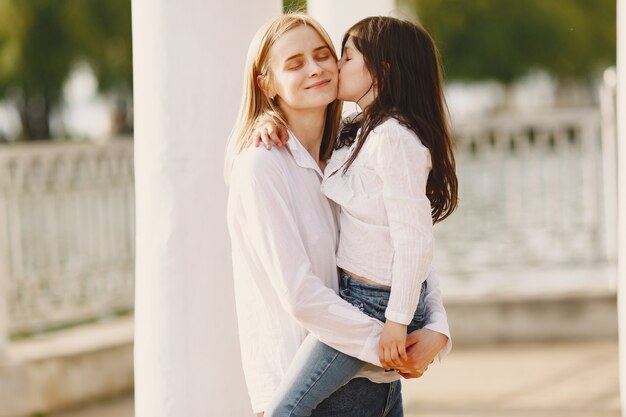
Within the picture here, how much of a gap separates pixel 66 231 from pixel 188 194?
162 inches

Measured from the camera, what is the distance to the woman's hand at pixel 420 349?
2676mm

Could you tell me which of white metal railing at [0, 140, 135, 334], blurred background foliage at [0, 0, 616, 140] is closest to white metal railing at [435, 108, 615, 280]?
white metal railing at [0, 140, 135, 334]

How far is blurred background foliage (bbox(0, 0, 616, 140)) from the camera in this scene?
70.1ft

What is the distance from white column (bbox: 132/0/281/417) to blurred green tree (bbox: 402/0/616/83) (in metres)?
25.5

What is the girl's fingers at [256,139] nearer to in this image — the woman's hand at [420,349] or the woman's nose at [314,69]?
the woman's nose at [314,69]

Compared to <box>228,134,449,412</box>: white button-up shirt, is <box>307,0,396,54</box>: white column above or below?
above

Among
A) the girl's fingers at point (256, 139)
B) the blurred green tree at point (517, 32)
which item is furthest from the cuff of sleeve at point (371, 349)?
the blurred green tree at point (517, 32)

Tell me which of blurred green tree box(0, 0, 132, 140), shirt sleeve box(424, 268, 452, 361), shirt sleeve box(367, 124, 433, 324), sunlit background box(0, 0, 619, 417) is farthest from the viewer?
blurred green tree box(0, 0, 132, 140)

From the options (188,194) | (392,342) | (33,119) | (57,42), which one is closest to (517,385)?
(188,194)

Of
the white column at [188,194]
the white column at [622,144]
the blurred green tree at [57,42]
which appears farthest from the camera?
the blurred green tree at [57,42]

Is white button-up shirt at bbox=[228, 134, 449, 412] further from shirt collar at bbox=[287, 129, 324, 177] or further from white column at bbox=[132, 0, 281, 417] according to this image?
white column at bbox=[132, 0, 281, 417]

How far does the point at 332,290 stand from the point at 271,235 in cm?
20

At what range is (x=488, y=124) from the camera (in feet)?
28.7

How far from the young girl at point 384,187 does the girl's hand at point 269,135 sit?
14cm
